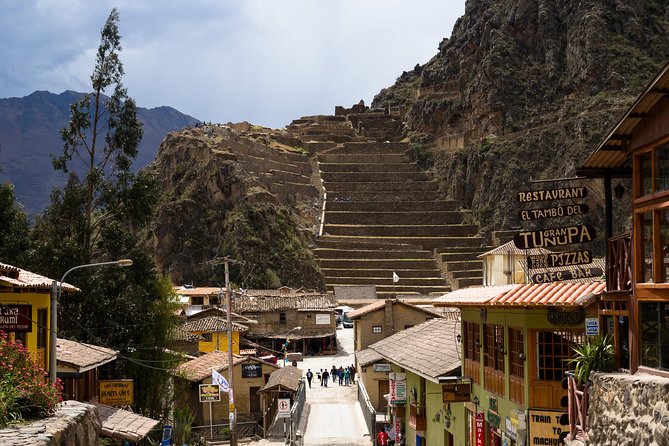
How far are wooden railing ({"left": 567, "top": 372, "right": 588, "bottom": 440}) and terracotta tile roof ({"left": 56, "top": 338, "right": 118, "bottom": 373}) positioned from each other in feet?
52.6

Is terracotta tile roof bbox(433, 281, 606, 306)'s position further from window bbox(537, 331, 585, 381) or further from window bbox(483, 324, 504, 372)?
window bbox(483, 324, 504, 372)

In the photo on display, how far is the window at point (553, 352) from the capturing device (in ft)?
63.1

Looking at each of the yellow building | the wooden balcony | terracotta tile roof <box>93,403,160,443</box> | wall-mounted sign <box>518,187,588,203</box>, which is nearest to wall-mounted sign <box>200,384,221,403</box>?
terracotta tile roof <box>93,403,160,443</box>

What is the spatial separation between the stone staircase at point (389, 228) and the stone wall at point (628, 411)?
83.7 m

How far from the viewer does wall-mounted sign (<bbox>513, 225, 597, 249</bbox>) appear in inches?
646

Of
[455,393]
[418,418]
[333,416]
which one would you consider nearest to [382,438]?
[418,418]

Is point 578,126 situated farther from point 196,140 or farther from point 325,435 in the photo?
point 325,435

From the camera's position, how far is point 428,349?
30875mm

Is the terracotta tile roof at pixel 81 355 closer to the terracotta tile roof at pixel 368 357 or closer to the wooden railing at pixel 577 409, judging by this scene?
the terracotta tile roof at pixel 368 357

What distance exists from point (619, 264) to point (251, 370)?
3232cm

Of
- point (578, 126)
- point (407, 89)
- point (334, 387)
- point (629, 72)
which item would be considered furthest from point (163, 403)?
point (407, 89)

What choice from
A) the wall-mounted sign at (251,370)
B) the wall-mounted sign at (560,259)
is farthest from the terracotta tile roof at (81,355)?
the wall-mounted sign at (560,259)

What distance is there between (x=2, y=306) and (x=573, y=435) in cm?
1196

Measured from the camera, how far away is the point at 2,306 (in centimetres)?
1952
